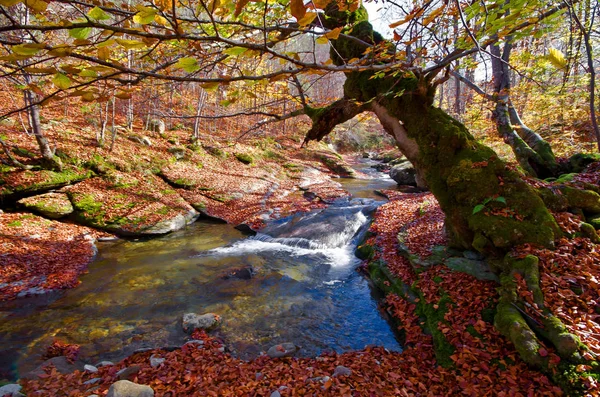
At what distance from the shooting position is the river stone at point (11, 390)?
3426mm

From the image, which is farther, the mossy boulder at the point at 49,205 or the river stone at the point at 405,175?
the river stone at the point at 405,175

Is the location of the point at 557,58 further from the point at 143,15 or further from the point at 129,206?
the point at 129,206

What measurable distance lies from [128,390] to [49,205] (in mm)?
8622

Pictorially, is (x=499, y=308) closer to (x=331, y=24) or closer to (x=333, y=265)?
(x=333, y=265)

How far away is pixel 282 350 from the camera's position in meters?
4.52

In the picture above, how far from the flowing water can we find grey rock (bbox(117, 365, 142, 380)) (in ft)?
2.20

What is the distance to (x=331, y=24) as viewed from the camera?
498 cm

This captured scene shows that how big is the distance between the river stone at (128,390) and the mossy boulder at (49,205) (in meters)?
8.21

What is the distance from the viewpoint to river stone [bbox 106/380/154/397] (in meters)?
3.25

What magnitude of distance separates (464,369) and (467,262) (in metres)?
2.14

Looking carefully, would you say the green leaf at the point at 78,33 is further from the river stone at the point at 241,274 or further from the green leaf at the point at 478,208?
the river stone at the point at 241,274

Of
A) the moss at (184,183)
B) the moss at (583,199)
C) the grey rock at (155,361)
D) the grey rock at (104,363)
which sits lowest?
the grey rock at (104,363)

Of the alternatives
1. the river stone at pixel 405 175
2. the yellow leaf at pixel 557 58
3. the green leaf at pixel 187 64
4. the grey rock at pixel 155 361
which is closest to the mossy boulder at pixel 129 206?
the grey rock at pixel 155 361

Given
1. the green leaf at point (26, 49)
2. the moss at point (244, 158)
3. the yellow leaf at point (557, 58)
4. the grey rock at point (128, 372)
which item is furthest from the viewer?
the moss at point (244, 158)
